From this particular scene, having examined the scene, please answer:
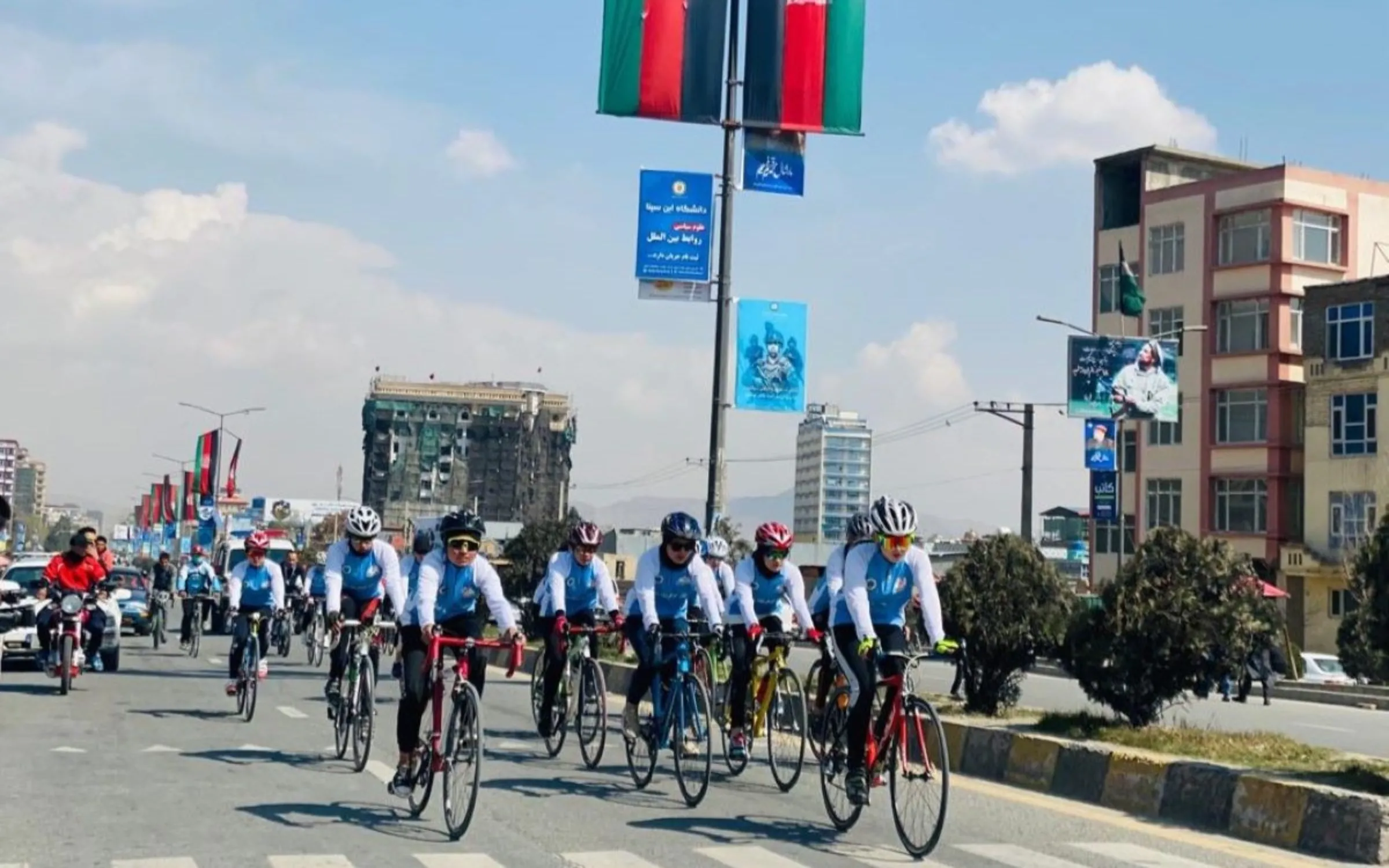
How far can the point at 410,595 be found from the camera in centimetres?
1140

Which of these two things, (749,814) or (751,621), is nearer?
(749,814)

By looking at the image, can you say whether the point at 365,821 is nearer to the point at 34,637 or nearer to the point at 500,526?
the point at 34,637

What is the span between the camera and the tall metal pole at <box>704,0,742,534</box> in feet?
86.4

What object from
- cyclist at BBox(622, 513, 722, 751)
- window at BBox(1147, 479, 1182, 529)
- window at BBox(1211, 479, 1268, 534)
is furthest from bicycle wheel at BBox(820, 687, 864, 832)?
window at BBox(1147, 479, 1182, 529)

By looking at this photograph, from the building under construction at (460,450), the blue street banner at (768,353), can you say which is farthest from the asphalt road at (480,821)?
the building under construction at (460,450)

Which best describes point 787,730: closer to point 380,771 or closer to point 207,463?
point 380,771

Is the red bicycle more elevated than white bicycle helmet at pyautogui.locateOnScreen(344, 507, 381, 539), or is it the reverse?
white bicycle helmet at pyautogui.locateOnScreen(344, 507, 381, 539)

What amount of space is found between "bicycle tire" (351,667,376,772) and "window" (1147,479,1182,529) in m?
53.5

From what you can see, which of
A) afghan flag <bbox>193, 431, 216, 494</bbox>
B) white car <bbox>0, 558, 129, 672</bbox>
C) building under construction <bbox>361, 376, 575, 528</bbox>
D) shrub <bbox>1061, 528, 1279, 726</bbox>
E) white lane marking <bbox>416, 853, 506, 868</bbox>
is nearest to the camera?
white lane marking <bbox>416, 853, 506, 868</bbox>

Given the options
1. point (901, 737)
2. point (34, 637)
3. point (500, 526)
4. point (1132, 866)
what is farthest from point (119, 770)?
point (500, 526)

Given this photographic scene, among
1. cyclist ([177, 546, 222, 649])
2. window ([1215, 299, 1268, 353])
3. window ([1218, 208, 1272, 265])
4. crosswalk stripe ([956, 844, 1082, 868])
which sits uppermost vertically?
window ([1218, 208, 1272, 265])

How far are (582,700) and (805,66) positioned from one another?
1414cm

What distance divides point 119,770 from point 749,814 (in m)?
4.90

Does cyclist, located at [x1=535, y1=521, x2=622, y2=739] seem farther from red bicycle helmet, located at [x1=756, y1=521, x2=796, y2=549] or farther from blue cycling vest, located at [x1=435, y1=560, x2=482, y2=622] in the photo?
blue cycling vest, located at [x1=435, y1=560, x2=482, y2=622]
